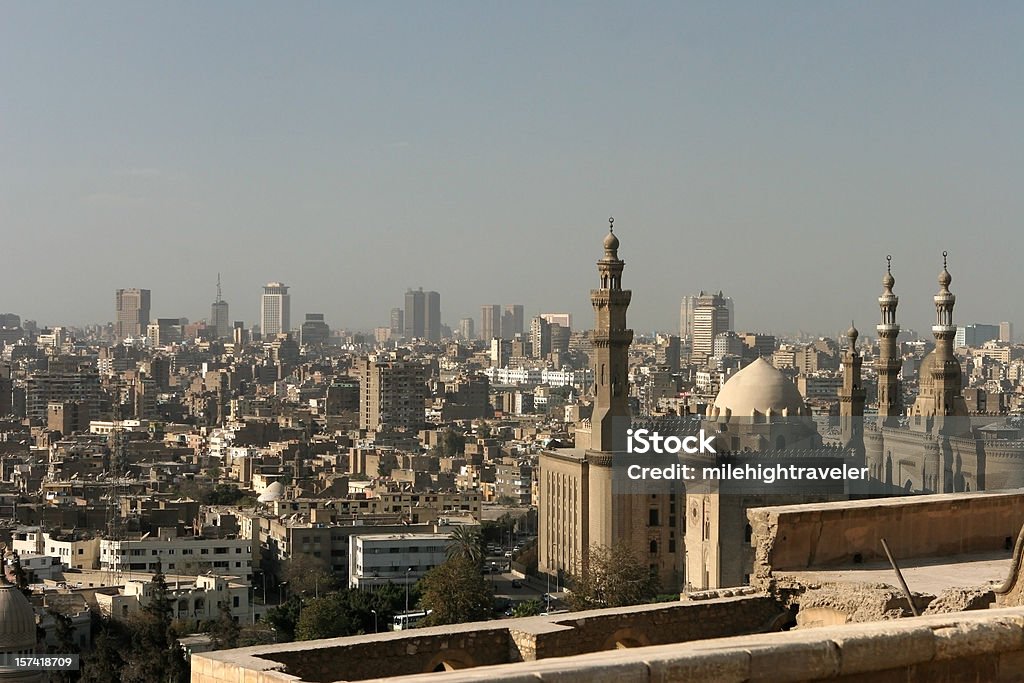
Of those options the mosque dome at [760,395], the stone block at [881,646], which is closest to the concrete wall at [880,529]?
the stone block at [881,646]

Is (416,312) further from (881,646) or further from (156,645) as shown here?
(881,646)

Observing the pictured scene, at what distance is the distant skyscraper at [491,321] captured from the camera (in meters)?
191

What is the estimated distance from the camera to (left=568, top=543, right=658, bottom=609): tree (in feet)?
68.3

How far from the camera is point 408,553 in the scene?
89.2 ft

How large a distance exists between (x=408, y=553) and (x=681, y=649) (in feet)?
80.4

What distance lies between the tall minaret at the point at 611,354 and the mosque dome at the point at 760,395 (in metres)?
2.05

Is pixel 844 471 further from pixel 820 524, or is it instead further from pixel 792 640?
pixel 792 640

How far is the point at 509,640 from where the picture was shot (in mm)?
4312

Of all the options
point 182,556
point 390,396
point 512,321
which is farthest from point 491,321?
point 182,556

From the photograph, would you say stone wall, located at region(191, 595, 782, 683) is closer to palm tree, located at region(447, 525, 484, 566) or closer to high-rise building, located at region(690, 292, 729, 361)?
palm tree, located at region(447, 525, 484, 566)

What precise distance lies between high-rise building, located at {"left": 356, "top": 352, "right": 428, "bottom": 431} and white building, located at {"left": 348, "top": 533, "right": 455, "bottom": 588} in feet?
143

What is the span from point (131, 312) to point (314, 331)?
2164cm

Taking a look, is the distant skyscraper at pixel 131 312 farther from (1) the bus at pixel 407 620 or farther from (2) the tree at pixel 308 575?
(1) the bus at pixel 407 620

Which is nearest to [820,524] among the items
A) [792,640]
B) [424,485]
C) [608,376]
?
[792,640]
